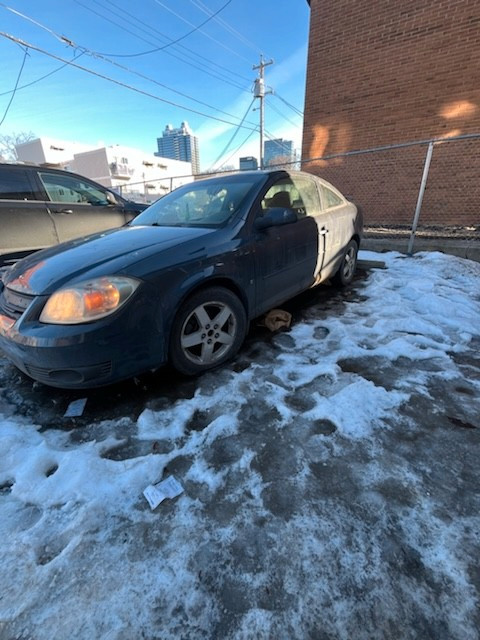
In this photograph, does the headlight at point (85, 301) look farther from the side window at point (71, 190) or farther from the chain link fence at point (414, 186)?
the chain link fence at point (414, 186)

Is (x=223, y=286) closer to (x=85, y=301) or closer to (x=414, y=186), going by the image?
(x=85, y=301)

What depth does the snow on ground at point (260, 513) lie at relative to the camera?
1.08 meters

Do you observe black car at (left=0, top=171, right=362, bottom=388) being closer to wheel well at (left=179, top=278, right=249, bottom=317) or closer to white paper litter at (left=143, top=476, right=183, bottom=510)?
wheel well at (left=179, top=278, right=249, bottom=317)

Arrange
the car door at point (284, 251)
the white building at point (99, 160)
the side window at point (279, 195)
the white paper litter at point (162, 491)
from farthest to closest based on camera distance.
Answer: the white building at point (99, 160), the side window at point (279, 195), the car door at point (284, 251), the white paper litter at point (162, 491)

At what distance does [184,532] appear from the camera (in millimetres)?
1348

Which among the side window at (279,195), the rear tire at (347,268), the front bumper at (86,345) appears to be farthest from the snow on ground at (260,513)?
the rear tire at (347,268)

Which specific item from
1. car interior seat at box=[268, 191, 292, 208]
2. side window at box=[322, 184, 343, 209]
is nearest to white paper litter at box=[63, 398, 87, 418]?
car interior seat at box=[268, 191, 292, 208]

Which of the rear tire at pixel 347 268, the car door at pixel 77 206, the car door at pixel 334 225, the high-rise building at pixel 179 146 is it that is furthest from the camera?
the high-rise building at pixel 179 146

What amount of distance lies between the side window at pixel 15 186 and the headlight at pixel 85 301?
10.8 ft

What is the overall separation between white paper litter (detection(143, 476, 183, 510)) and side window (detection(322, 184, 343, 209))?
139 inches

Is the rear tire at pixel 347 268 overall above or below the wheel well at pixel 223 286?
below

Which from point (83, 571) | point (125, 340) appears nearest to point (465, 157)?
point (125, 340)

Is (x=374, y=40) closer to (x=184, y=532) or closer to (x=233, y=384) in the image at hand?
(x=233, y=384)

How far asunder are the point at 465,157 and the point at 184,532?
9.97 metres
